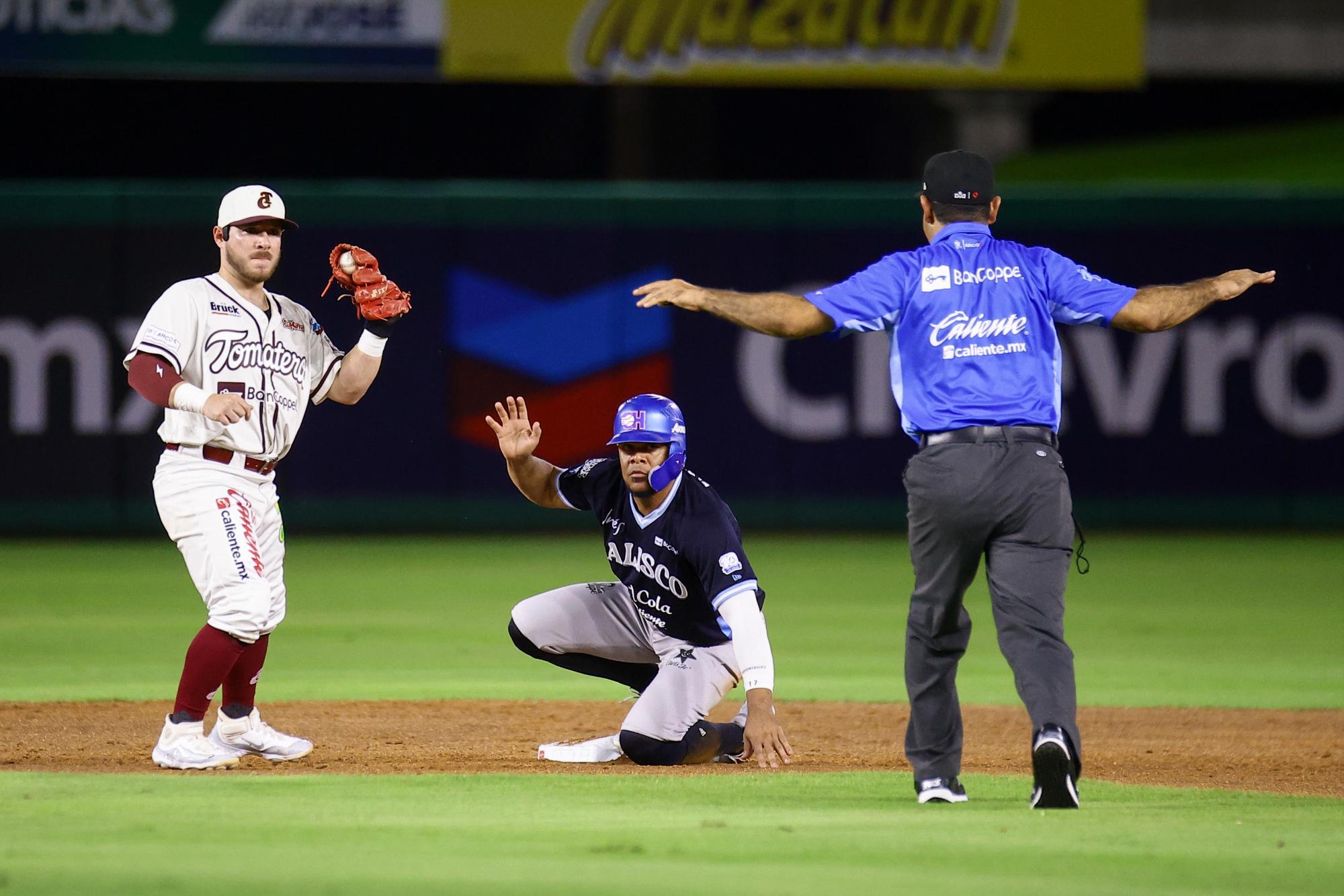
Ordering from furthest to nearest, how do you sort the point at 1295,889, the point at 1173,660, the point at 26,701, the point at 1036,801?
1. the point at 1173,660
2. the point at 26,701
3. the point at 1036,801
4. the point at 1295,889

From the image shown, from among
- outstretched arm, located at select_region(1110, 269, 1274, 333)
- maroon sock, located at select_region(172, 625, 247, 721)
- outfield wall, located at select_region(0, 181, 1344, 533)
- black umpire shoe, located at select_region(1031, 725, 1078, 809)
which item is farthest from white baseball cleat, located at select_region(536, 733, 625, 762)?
outfield wall, located at select_region(0, 181, 1344, 533)

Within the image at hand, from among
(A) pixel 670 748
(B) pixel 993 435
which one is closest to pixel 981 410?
(B) pixel 993 435

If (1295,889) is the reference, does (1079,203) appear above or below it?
above

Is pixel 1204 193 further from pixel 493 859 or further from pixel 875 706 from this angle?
pixel 493 859

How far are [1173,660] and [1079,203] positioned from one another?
6989 millimetres

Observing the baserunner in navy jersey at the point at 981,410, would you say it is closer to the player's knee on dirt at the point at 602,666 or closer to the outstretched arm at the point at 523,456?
the outstretched arm at the point at 523,456

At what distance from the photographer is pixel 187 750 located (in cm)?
603

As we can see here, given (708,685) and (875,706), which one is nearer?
(708,685)

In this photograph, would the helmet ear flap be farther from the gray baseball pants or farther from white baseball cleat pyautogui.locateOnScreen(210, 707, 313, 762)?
white baseball cleat pyautogui.locateOnScreen(210, 707, 313, 762)

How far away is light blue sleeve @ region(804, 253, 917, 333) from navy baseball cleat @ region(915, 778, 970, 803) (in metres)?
1.26

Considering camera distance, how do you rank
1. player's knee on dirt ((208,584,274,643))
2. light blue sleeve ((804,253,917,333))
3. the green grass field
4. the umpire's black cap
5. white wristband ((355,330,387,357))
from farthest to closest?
1. white wristband ((355,330,387,357))
2. player's knee on dirt ((208,584,274,643))
3. the umpire's black cap
4. light blue sleeve ((804,253,917,333))
5. the green grass field

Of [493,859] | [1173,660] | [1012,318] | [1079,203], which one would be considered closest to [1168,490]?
[1079,203]

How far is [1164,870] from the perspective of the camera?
14.5ft

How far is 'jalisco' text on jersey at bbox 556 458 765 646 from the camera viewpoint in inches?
246
